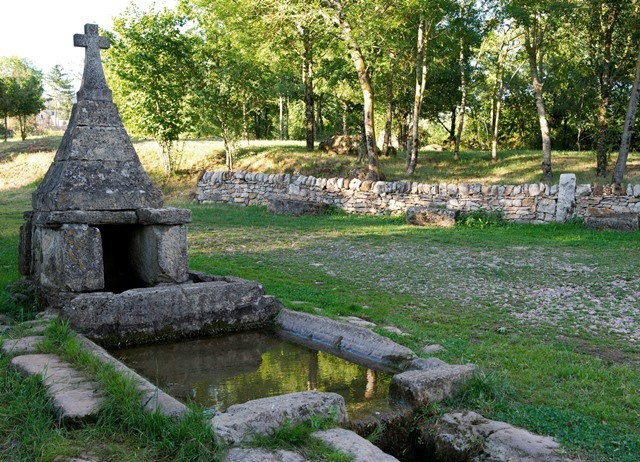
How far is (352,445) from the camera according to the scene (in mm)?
3268

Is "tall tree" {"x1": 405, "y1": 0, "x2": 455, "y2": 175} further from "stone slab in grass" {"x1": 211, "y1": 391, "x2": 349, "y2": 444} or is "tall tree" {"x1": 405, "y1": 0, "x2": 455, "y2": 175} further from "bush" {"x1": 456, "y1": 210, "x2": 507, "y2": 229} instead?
"stone slab in grass" {"x1": 211, "y1": 391, "x2": 349, "y2": 444}

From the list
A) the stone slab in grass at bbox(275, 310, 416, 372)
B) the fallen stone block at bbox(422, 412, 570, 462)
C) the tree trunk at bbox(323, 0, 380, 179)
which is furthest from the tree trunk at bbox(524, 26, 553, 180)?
the fallen stone block at bbox(422, 412, 570, 462)

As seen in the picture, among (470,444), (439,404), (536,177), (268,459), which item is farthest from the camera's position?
(536,177)

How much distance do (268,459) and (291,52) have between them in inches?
925

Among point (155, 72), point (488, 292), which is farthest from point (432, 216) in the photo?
point (155, 72)

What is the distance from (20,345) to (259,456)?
267 centimetres

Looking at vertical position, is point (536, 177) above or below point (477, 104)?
below

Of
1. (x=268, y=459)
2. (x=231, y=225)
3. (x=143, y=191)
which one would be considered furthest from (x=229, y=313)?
(x=231, y=225)

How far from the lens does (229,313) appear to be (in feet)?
20.2

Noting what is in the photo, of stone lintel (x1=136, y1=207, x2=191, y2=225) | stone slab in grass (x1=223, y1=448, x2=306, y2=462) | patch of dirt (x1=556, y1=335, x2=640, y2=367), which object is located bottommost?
patch of dirt (x1=556, y1=335, x2=640, y2=367)

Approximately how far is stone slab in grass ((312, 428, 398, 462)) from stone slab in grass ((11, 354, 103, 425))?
136 cm

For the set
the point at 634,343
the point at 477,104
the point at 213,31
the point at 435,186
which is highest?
the point at 213,31

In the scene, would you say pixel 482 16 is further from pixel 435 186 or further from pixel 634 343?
pixel 634 343

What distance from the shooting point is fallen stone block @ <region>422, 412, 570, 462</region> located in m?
3.32
